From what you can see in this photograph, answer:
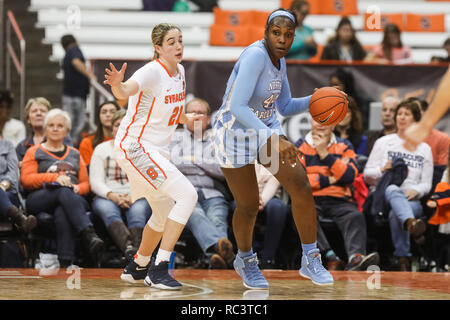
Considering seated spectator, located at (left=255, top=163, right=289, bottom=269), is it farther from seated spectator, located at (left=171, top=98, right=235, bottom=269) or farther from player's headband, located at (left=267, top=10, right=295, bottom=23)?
player's headband, located at (left=267, top=10, right=295, bottom=23)

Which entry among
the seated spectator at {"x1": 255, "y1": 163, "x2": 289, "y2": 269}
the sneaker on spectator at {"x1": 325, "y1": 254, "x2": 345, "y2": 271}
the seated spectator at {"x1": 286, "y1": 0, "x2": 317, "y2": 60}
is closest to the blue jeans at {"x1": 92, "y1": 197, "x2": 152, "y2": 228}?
the seated spectator at {"x1": 255, "y1": 163, "x2": 289, "y2": 269}

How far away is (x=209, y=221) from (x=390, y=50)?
435 centimetres

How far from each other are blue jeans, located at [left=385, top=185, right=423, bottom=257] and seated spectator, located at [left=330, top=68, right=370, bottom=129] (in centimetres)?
139

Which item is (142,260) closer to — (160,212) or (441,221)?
(160,212)

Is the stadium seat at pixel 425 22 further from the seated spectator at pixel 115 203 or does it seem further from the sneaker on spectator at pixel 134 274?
the sneaker on spectator at pixel 134 274

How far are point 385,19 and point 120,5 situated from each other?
4.45 m

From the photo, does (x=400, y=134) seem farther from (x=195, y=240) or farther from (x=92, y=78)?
(x=92, y=78)

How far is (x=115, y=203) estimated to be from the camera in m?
6.83

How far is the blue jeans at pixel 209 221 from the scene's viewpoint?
651cm

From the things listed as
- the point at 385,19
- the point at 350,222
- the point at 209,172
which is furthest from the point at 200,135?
the point at 385,19

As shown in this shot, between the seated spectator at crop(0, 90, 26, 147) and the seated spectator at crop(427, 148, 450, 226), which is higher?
the seated spectator at crop(0, 90, 26, 147)

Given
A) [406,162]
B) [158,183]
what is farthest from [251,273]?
[406,162]

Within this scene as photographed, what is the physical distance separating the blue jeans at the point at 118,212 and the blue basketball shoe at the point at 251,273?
1845 millimetres

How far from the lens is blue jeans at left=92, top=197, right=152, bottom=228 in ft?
21.9
